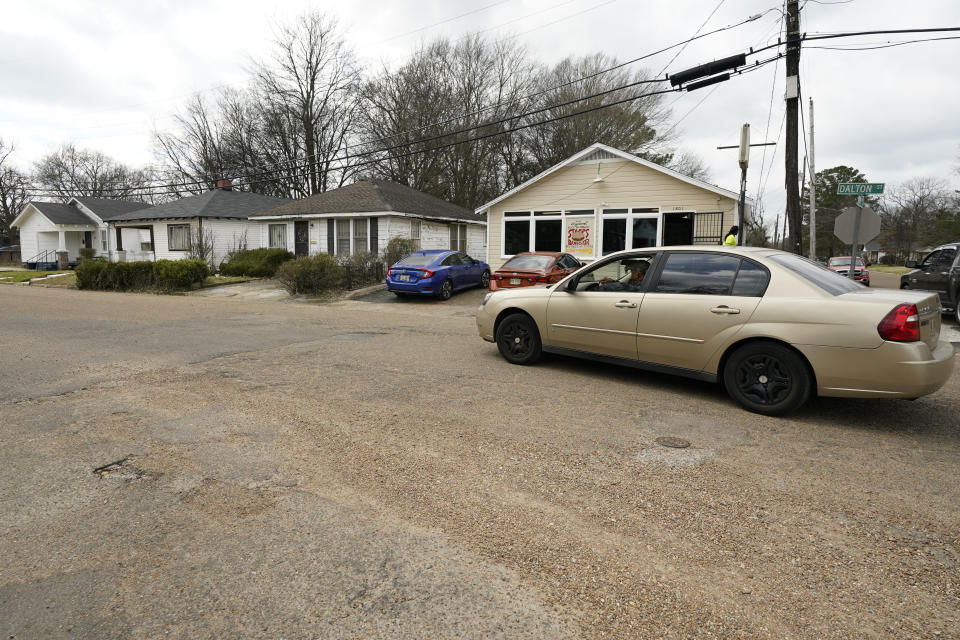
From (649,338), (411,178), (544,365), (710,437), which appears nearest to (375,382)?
(544,365)

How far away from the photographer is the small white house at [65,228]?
34906 mm

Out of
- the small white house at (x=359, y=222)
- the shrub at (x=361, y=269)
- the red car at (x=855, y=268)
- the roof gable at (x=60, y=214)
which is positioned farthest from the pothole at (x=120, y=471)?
the roof gable at (x=60, y=214)

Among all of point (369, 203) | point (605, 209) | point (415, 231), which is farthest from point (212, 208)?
point (605, 209)

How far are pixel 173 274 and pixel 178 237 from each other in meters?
10.9

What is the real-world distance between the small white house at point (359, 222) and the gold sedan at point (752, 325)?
673 inches

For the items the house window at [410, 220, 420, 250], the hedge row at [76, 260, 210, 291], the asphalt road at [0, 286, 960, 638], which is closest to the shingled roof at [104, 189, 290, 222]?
the hedge row at [76, 260, 210, 291]

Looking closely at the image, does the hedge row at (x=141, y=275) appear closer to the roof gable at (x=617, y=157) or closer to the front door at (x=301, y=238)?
the front door at (x=301, y=238)

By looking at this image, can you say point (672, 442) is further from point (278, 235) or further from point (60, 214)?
point (60, 214)

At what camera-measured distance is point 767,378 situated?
16.5ft

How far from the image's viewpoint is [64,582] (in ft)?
8.08

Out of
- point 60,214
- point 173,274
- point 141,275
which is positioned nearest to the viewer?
point 173,274

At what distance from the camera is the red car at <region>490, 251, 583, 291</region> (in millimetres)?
14062

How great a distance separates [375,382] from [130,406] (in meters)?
2.38

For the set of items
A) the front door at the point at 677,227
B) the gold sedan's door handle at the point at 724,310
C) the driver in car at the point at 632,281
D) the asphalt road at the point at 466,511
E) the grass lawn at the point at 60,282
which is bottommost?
the asphalt road at the point at 466,511
